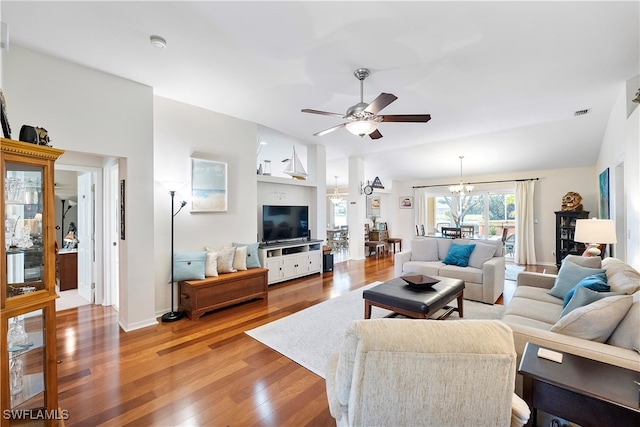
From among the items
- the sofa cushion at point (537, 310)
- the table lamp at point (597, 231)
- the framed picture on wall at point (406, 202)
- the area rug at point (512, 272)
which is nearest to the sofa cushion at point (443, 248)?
the area rug at point (512, 272)

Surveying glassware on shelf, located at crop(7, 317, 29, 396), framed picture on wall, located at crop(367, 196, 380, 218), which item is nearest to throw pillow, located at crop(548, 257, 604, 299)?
glassware on shelf, located at crop(7, 317, 29, 396)

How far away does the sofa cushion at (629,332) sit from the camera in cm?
143

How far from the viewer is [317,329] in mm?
3105

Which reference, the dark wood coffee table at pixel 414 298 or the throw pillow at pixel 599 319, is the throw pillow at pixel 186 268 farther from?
the throw pillow at pixel 599 319

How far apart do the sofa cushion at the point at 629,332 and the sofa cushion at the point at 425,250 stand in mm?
3296

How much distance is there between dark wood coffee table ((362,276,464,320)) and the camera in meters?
2.68

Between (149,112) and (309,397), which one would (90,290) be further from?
(309,397)

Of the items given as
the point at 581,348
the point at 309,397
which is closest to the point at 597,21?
the point at 581,348

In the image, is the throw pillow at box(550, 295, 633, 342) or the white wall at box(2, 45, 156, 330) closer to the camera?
the throw pillow at box(550, 295, 633, 342)

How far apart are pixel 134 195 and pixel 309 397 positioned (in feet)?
9.34

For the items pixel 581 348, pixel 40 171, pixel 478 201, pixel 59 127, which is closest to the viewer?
pixel 581 348

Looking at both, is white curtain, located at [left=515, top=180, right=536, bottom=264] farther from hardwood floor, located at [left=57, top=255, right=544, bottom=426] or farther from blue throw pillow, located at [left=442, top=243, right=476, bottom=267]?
hardwood floor, located at [left=57, top=255, right=544, bottom=426]

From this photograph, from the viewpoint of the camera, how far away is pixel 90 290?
396 cm

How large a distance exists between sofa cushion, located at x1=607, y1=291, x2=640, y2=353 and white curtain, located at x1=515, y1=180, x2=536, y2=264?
6.35 metres
